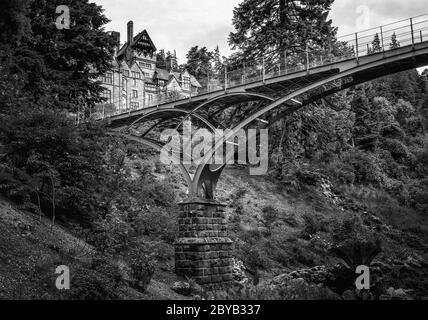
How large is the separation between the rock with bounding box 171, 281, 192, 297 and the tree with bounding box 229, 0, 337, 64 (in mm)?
14972

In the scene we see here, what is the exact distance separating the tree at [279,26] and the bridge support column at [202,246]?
36.5 ft

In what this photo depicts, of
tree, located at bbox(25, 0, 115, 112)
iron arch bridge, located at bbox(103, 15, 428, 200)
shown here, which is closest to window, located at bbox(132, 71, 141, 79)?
tree, located at bbox(25, 0, 115, 112)

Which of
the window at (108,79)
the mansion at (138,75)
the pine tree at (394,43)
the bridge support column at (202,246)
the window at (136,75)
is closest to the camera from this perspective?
the pine tree at (394,43)

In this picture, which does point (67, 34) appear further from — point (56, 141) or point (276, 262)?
point (276, 262)

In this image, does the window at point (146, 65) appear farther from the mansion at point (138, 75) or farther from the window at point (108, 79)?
the window at point (108, 79)

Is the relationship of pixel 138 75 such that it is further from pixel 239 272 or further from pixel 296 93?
pixel 296 93

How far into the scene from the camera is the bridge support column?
724 inches

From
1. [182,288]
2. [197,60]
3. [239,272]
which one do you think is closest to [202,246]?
[239,272]

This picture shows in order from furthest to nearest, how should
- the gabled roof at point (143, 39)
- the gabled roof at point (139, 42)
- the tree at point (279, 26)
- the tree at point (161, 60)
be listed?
1. the tree at point (161, 60)
2. the gabled roof at point (143, 39)
3. the gabled roof at point (139, 42)
4. the tree at point (279, 26)

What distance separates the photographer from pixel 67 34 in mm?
28672

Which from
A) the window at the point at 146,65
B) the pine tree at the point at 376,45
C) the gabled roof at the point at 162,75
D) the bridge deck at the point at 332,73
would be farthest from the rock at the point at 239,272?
the window at the point at 146,65

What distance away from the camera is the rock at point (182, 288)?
1535 cm

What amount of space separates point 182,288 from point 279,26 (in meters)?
17.8
